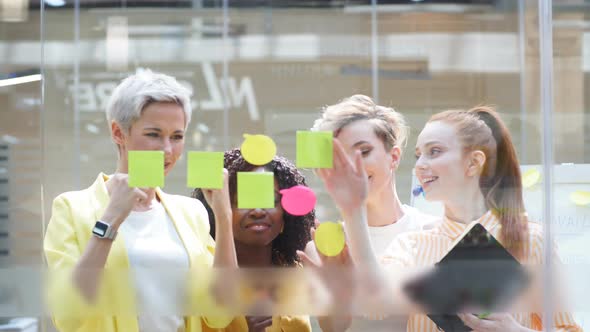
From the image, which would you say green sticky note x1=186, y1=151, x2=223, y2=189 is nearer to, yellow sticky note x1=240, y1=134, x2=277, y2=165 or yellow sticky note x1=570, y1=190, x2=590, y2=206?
yellow sticky note x1=240, y1=134, x2=277, y2=165

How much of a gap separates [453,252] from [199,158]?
655 mm

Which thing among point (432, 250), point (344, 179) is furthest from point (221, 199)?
point (432, 250)

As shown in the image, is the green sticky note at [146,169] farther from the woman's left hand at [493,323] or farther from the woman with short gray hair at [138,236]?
the woman's left hand at [493,323]

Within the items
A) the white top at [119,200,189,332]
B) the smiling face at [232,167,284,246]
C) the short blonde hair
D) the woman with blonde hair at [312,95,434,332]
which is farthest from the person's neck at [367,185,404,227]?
the white top at [119,200,189,332]

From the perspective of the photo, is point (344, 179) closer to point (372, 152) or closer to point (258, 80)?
point (372, 152)

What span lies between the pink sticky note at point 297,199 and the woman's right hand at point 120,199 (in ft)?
1.08

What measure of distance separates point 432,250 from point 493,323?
0.23 metres

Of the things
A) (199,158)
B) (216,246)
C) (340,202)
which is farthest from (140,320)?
(340,202)

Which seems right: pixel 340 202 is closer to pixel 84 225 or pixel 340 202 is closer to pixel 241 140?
pixel 241 140

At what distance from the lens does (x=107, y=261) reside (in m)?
1.80

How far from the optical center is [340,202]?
184cm

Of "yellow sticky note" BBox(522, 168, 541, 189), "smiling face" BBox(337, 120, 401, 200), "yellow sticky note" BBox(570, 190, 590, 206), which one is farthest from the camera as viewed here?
"yellow sticky note" BBox(570, 190, 590, 206)

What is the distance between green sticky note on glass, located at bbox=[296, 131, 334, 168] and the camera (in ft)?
6.00

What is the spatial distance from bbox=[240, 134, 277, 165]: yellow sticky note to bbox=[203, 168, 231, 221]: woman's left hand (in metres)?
0.09
